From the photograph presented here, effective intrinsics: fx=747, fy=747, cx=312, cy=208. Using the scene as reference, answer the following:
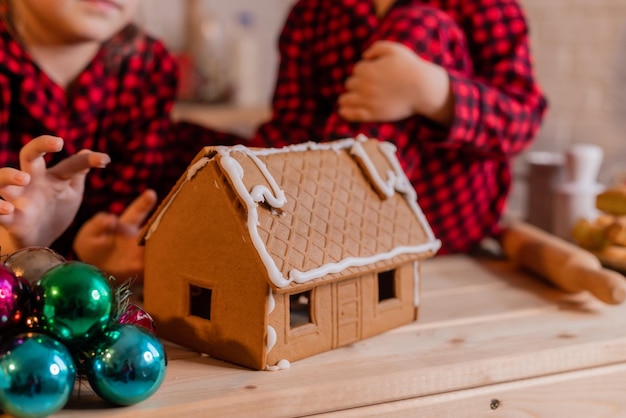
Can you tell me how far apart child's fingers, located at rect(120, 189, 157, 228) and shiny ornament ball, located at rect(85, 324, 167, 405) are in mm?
357

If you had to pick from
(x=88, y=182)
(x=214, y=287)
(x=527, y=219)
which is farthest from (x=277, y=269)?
(x=527, y=219)

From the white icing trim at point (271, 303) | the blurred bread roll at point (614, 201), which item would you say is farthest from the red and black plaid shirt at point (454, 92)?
the white icing trim at point (271, 303)

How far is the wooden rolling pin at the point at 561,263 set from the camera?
2.93 ft

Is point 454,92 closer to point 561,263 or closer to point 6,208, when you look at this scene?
point 561,263

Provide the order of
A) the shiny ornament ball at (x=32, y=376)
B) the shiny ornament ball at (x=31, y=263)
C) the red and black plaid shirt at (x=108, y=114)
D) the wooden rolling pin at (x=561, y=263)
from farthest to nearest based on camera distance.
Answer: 1. the red and black plaid shirt at (x=108, y=114)
2. the wooden rolling pin at (x=561, y=263)
3. the shiny ornament ball at (x=31, y=263)
4. the shiny ornament ball at (x=32, y=376)

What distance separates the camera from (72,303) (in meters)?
0.58

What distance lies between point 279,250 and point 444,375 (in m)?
0.20

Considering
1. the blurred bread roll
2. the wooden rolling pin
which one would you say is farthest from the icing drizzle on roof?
the blurred bread roll

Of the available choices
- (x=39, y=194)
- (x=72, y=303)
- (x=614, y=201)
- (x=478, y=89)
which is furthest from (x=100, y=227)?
(x=614, y=201)

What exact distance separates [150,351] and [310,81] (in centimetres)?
69

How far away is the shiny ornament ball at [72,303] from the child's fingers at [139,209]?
0.35m

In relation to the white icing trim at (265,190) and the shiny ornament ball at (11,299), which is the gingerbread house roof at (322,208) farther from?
the shiny ornament ball at (11,299)

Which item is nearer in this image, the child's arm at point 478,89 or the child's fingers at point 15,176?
the child's fingers at point 15,176

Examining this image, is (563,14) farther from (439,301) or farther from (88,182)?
(88,182)
